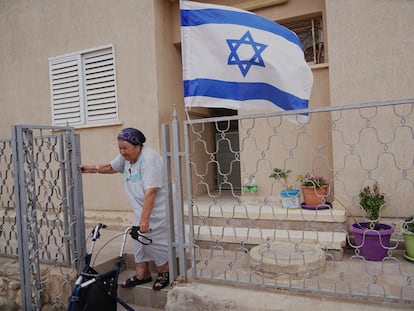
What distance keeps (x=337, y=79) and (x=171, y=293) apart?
3429 millimetres

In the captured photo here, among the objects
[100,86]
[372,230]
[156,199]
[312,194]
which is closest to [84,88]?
[100,86]

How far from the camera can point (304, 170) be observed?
4973 mm

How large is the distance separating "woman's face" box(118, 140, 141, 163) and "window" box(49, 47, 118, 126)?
2827 mm

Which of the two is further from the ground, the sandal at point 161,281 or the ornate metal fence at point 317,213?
the ornate metal fence at point 317,213

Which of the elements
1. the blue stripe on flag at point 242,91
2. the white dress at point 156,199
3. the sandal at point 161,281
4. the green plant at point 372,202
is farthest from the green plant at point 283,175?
the sandal at point 161,281

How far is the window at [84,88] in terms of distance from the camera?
233 inches

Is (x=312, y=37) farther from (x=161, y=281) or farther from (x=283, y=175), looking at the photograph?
(x=161, y=281)

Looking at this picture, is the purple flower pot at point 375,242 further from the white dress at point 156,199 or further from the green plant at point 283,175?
the white dress at point 156,199

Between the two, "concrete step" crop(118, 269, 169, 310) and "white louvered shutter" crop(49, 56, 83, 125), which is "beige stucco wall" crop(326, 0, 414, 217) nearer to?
"concrete step" crop(118, 269, 169, 310)

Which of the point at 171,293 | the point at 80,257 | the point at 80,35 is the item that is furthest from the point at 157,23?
the point at 171,293

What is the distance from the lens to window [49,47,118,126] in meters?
5.93

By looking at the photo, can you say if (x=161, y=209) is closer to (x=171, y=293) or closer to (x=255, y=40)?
(x=171, y=293)

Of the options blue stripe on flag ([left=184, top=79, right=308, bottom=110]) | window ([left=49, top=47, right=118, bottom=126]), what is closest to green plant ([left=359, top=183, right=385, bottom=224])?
blue stripe on flag ([left=184, top=79, right=308, bottom=110])

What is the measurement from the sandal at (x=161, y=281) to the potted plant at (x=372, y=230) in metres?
2.02
